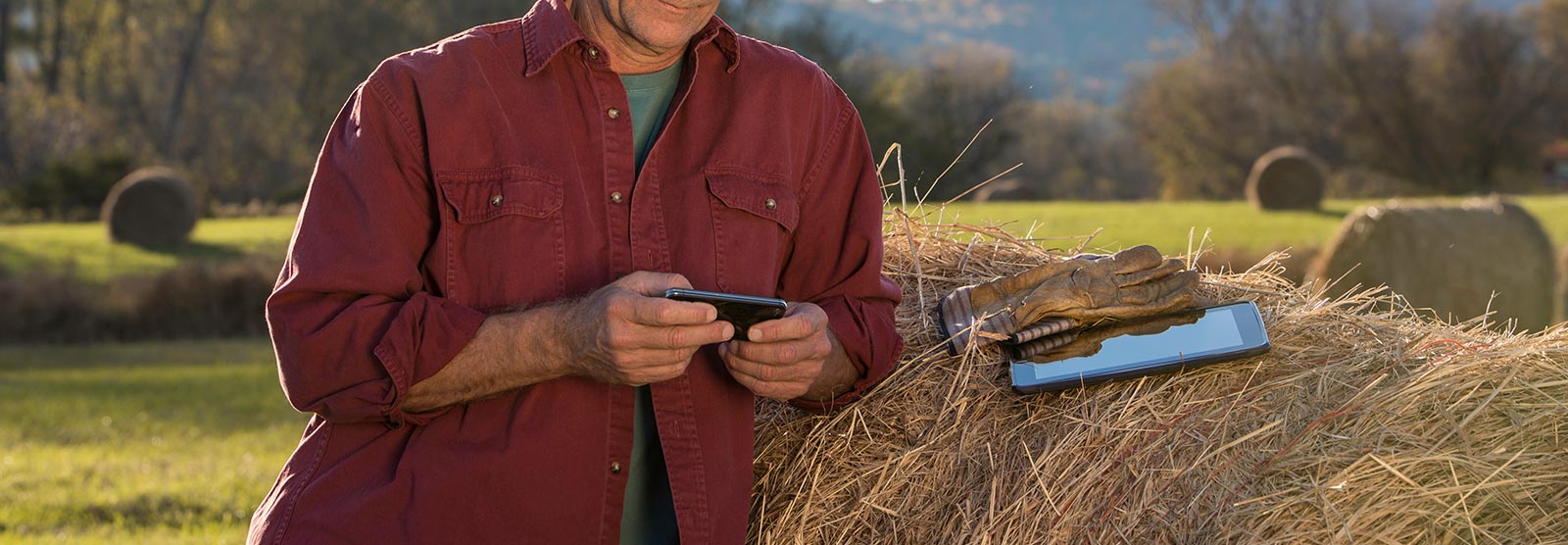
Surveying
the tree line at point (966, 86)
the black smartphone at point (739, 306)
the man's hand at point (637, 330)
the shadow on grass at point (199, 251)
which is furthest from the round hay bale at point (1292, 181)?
the man's hand at point (637, 330)

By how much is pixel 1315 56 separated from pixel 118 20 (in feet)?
131

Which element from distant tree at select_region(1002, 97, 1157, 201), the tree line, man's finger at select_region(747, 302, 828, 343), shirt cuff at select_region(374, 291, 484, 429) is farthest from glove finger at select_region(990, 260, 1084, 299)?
distant tree at select_region(1002, 97, 1157, 201)

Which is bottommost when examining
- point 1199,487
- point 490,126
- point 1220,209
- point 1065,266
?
point 1220,209

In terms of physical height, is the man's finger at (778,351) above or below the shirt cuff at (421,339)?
below

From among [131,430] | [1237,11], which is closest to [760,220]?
[131,430]

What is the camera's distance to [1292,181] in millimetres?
26203

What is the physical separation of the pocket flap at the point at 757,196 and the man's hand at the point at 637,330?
0.31m

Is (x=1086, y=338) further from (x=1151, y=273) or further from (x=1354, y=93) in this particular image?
(x=1354, y=93)

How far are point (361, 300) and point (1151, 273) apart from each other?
1690mm

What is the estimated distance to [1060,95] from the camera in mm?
65188

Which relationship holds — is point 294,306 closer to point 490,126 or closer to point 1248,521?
point 490,126

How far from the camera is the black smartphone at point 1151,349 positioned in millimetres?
2828

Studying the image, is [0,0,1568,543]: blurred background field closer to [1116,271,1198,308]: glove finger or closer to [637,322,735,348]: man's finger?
[1116,271,1198,308]: glove finger

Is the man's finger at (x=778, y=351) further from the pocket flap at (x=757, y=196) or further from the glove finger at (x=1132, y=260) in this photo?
the glove finger at (x=1132, y=260)
